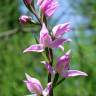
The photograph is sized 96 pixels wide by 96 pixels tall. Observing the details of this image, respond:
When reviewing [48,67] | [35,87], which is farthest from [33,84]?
[48,67]

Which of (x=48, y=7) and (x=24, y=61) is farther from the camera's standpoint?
(x=24, y=61)

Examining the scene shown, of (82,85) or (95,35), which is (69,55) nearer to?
(82,85)

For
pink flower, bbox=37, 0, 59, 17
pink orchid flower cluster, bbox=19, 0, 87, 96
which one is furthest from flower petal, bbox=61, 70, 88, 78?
pink flower, bbox=37, 0, 59, 17

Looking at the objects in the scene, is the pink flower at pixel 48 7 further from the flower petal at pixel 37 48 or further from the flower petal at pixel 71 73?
the flower petal at pixel 71 73

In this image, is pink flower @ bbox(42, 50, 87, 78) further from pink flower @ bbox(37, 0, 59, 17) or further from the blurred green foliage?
the blurred green foliage

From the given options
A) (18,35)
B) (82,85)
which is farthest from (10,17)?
(82,85)

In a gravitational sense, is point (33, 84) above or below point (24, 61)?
above

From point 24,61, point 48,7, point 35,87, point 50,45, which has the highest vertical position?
point 48,7

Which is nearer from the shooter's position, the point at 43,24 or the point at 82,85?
the point at 43,24

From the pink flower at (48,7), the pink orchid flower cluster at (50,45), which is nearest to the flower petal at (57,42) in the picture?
the pink orchid flower cluster at (50,45)

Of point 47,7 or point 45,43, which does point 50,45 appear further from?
point 47,7
